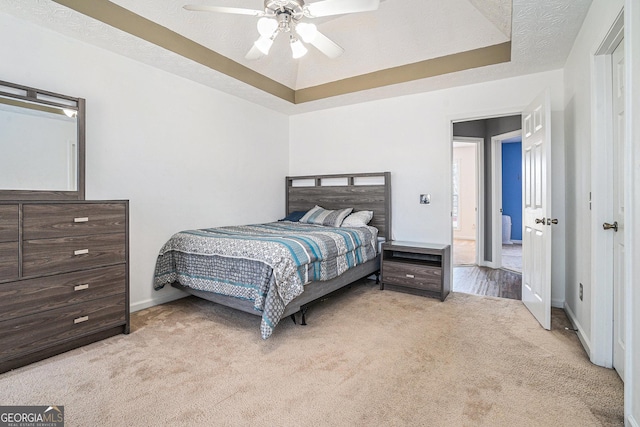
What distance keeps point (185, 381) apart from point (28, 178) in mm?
1976

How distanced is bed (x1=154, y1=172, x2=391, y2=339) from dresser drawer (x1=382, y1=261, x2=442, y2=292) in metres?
0.27

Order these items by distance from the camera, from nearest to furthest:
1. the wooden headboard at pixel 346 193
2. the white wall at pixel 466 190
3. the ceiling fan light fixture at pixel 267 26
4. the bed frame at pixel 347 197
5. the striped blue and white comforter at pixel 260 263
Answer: the ceiling fan light fixture at pixel 267 26, the striped blue and white comforter at pixel 260 263, the bed frame at pixel 347 197, the wooden headboard at pixel 346 193, the white wall at pixel 466 190

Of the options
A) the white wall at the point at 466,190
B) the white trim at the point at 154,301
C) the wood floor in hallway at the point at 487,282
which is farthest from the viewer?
the white wall at the point at 466,190

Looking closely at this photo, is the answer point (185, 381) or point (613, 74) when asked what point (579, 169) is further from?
point (185, 381)

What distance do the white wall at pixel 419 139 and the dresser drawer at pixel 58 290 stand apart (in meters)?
3.20

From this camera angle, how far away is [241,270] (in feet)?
8.61

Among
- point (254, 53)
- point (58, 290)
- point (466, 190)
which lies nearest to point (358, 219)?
point (254, 53)

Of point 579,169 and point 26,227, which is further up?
point 579,169

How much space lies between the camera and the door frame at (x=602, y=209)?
1988 millimetres

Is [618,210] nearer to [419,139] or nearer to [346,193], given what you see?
[419,139]

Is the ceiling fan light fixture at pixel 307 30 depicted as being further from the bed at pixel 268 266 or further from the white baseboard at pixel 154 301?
the white baseboard at pixel 154 301

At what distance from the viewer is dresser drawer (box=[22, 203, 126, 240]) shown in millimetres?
2070

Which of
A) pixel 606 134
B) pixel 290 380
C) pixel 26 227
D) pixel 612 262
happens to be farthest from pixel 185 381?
pixel 606 134

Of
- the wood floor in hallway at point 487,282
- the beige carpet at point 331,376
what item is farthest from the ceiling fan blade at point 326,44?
the wood floor in hallway at point 487,282
